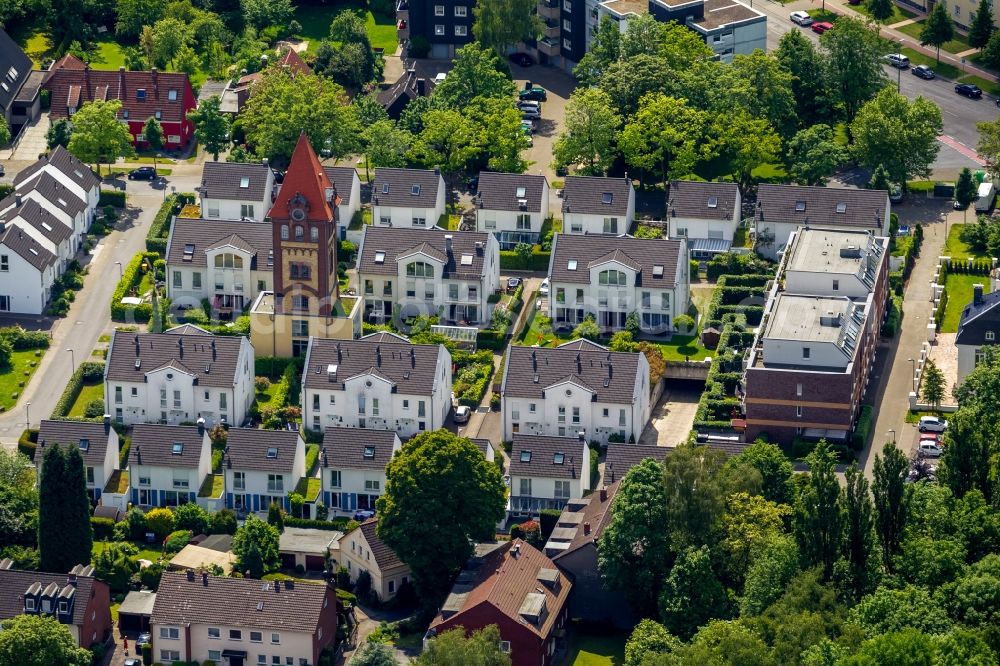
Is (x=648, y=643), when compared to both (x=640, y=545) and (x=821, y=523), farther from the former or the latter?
(x=821, y=523)

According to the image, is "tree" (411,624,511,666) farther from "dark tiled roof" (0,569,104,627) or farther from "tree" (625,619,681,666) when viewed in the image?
"dark tiled roof" (0,569,104,627)

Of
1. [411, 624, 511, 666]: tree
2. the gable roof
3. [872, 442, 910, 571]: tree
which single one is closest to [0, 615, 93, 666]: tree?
[411, 624, 511, 666]: tree

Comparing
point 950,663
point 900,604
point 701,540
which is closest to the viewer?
point 950,663

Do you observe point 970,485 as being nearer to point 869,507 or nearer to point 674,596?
point 869,507

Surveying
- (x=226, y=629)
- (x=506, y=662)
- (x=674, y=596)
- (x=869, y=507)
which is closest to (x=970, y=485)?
(x=869, y=507)

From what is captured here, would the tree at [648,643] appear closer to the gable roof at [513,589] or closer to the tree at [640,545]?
the tree at [640,545]

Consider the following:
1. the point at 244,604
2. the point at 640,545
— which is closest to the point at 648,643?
the point at 640,545

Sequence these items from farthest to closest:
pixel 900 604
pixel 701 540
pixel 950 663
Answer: pixel 701 540
pixel 900 604
pixel 950 663
